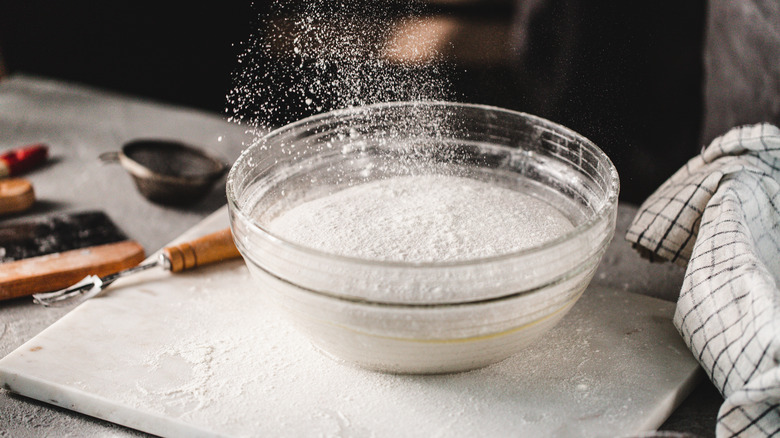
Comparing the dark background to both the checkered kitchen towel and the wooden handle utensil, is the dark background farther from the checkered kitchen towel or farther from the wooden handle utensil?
the wooden handle utensil

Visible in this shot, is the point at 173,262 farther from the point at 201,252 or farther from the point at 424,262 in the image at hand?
the point at 424,262

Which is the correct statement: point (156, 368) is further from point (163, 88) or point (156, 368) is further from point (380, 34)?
point (163, 88)

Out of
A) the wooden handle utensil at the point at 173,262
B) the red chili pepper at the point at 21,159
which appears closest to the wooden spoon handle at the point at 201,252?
the wooden handle utensil at the point at 173,262

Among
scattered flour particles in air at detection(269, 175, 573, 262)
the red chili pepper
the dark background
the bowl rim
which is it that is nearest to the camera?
the bowl rim

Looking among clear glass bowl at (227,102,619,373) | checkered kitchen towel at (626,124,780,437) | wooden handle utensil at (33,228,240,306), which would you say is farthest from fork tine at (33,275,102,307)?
checkered kitchen towel at (626,124,780,437)

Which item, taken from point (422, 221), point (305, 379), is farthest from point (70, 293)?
point (422, 221)

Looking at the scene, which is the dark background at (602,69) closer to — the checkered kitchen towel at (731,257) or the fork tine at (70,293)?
the checkered kitchen towel at (731,257)

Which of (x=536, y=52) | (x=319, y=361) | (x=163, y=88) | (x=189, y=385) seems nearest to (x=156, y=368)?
(x=189, y=385)
